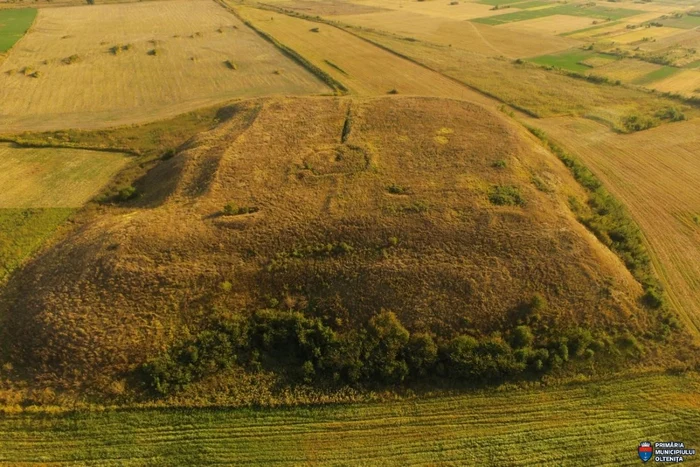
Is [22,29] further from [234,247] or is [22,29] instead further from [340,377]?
[340,377]

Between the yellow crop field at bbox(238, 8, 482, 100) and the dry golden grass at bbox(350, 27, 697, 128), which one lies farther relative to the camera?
the yellow crop field at bbox(238, 8, 482, 100)

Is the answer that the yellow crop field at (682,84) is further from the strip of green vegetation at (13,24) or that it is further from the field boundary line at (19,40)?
the strip of green vegetation at (13,24)

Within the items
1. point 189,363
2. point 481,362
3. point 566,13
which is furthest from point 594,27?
point 189,363

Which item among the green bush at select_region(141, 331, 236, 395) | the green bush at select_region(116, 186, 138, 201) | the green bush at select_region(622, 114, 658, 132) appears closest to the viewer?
the green bush at select_region(141, 331, 236, 395)

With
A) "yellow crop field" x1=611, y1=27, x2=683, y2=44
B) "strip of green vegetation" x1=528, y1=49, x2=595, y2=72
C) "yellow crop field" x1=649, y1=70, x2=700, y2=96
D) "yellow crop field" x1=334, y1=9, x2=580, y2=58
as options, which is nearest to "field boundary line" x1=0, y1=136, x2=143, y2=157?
"yellow crop field" x1=334, y1=9, x2=580, y2=58

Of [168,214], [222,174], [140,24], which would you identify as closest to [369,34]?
[140,24]

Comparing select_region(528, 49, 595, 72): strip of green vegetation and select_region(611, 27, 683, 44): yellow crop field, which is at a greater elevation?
select_region(611, 27, 683, 44): yellow crop field

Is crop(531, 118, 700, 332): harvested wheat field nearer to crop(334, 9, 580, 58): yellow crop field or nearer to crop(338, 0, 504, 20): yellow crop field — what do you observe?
crop(334, 9, 580, 58): yellow crop field

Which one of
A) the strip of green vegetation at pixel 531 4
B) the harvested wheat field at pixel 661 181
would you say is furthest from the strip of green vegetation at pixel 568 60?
the strip of green vegetation at pixel 531 4

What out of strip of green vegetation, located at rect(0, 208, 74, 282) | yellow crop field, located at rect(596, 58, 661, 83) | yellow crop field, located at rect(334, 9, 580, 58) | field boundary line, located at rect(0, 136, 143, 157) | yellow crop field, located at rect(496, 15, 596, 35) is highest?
yellow crop field, located at rect(496, 15, 596, 35)
